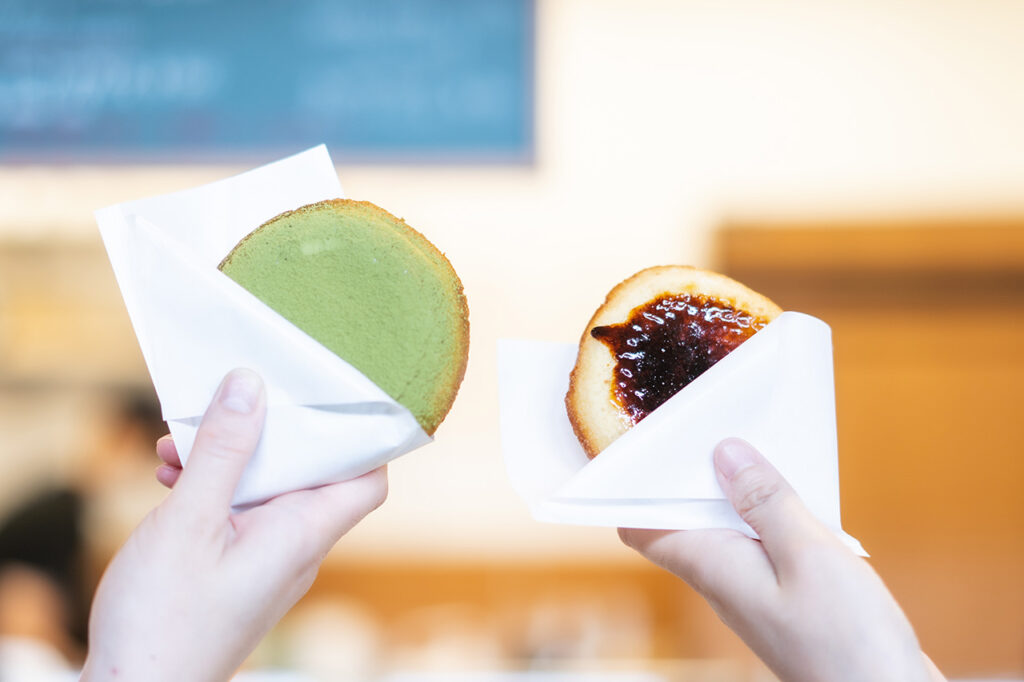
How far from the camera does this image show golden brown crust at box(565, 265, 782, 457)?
3.43 ft

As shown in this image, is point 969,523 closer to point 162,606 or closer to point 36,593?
point 162,606

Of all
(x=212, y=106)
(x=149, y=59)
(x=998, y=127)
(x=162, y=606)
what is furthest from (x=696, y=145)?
(x=162, y=606)

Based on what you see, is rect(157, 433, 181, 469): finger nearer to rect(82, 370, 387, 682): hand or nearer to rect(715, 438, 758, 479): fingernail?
rect(82, 370, 387, 682): hand

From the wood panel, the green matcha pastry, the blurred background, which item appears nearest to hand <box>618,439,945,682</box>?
the green matcha pastry

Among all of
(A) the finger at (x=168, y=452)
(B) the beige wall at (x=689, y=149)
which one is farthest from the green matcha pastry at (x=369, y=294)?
(B) the beige wall at (x=689, y=149)

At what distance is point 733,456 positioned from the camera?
3.05 feet

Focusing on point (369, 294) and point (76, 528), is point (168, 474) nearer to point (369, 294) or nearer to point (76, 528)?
point (369, 294)

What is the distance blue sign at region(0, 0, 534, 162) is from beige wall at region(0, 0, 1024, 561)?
0.97 feet

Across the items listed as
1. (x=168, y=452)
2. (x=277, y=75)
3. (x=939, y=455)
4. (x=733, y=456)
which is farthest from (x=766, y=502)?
(x=939, y=455)

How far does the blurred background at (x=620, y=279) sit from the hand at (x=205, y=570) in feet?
4.70

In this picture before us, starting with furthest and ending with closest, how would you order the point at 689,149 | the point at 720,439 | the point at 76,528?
the point at 76,528
the point at 689,149
the point at 720,439

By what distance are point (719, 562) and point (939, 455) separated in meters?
2.32

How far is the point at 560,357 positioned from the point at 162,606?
0.60 m

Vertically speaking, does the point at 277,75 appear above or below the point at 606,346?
above
